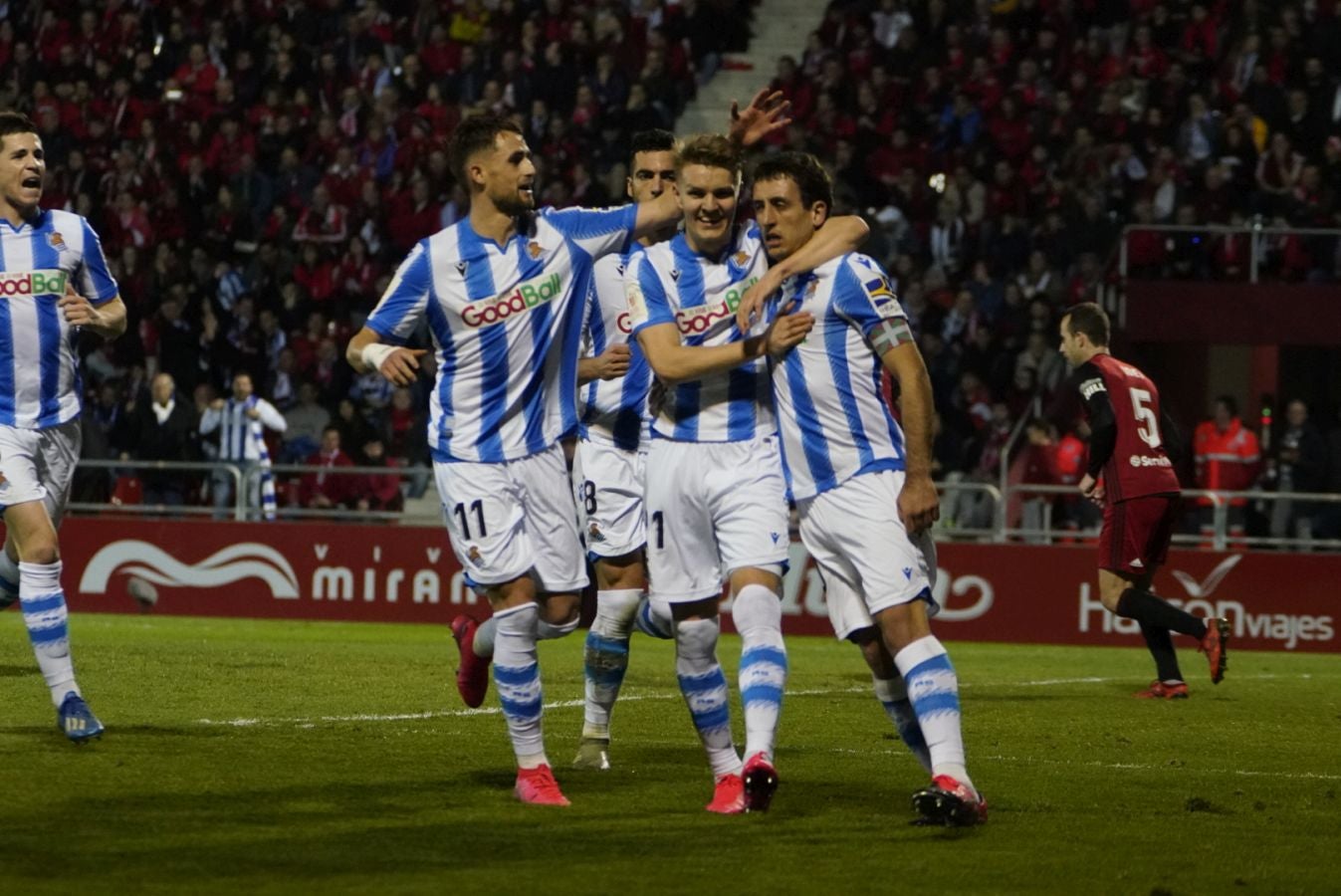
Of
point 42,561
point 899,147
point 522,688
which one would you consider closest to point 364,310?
point 899,147

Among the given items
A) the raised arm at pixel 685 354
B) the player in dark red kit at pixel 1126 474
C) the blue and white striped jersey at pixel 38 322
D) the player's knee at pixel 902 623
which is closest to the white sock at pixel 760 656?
the player's knee at pixel 902 623

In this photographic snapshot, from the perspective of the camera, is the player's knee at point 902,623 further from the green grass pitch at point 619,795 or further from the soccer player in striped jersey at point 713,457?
the green grass pitch at point 619,795

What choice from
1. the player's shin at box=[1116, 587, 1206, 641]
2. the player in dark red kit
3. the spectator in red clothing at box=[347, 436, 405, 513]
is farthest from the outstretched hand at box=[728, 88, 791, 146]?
the spectator in red clothing at box=[347, 436, 405, 513]

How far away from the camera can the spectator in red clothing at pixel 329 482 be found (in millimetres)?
20719

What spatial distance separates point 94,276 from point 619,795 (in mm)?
3421

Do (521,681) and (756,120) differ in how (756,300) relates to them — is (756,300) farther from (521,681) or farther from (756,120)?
(521,681)

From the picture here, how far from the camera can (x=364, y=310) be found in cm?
2406

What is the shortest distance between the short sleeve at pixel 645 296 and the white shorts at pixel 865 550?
0.81m

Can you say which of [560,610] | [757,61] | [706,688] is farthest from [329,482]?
[706,688]

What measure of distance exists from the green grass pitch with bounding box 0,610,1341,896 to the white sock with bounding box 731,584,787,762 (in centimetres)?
38

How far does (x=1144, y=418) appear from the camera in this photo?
13.2 m

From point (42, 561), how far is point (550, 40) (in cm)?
1800

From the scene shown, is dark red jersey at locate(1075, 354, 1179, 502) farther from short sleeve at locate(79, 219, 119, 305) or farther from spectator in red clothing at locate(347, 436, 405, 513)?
spectator in red clothing at locate(347, 436, 405, 513)

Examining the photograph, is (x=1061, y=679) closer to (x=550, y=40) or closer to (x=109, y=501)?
(x=109, y=501)
